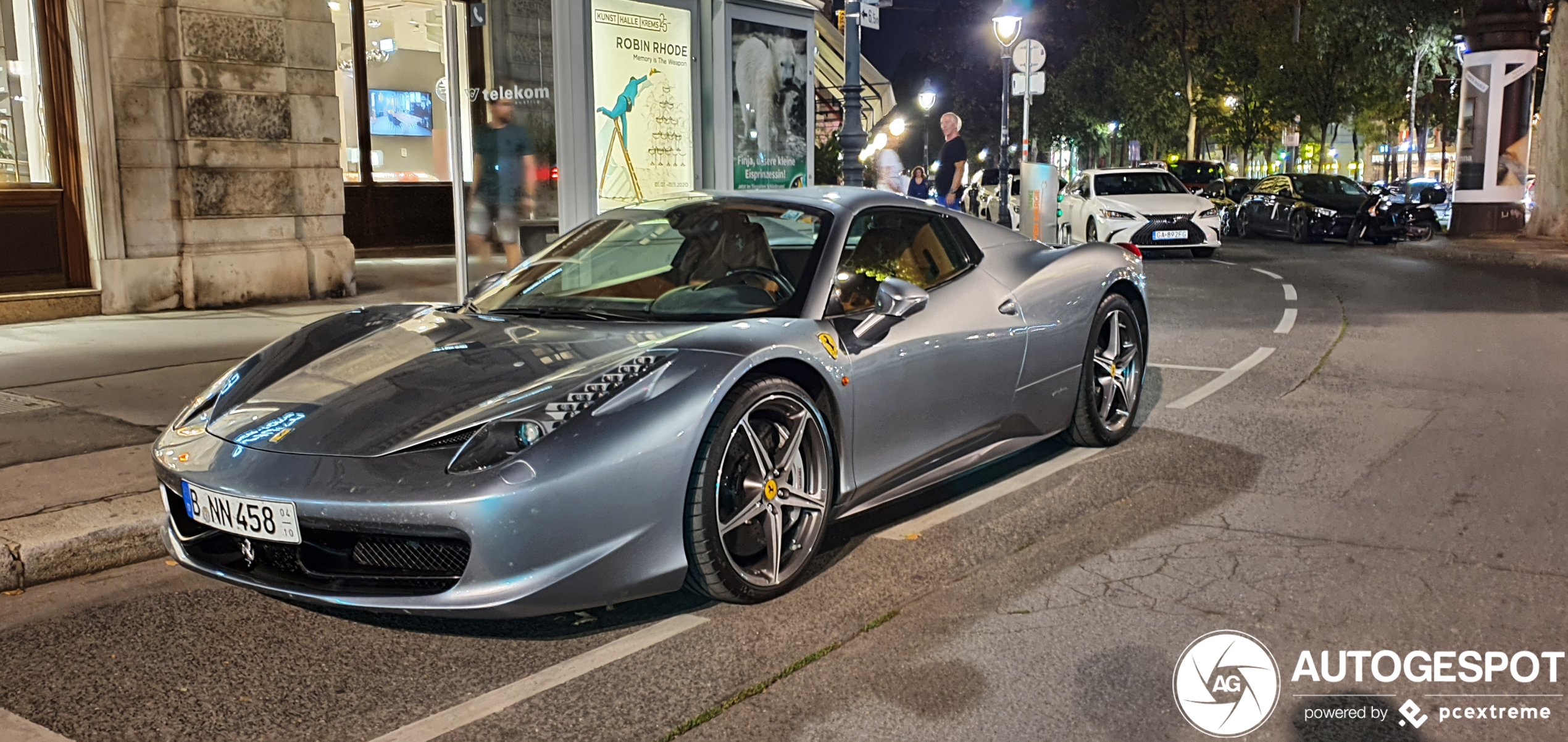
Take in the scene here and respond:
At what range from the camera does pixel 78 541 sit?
452cm

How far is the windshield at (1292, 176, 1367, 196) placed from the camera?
76.8ft

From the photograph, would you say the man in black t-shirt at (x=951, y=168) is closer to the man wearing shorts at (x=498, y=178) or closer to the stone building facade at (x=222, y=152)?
the man wearing shorts at (x=498, y=178)

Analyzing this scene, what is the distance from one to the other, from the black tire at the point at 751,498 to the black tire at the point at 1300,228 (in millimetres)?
21844

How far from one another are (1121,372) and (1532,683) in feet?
9.59

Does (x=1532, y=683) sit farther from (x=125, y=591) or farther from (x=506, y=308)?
(x=125, y=591)

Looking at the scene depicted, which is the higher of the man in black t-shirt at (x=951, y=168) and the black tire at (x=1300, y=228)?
the man in black t-shirt at (x=951, y=168)

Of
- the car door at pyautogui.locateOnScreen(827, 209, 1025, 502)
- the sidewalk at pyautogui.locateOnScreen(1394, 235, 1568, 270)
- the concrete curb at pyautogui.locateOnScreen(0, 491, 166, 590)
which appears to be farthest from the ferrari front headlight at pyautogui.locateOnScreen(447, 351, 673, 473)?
the sidewalk at pyautogui.locateOnScreen(1394, 235, 1568, 270)

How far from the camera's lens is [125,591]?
170 inches

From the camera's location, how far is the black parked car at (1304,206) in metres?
23.2

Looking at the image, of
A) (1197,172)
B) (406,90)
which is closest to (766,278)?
(406,90)

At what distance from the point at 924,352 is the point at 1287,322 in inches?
306

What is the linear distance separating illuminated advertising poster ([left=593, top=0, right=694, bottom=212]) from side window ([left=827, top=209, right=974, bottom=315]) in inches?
208

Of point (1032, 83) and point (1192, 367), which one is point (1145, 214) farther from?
point (1192, 367)

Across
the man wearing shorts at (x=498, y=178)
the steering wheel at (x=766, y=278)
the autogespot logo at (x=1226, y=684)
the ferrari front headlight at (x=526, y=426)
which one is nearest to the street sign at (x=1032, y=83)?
the man wearing shorts at (x=498, y=178)
